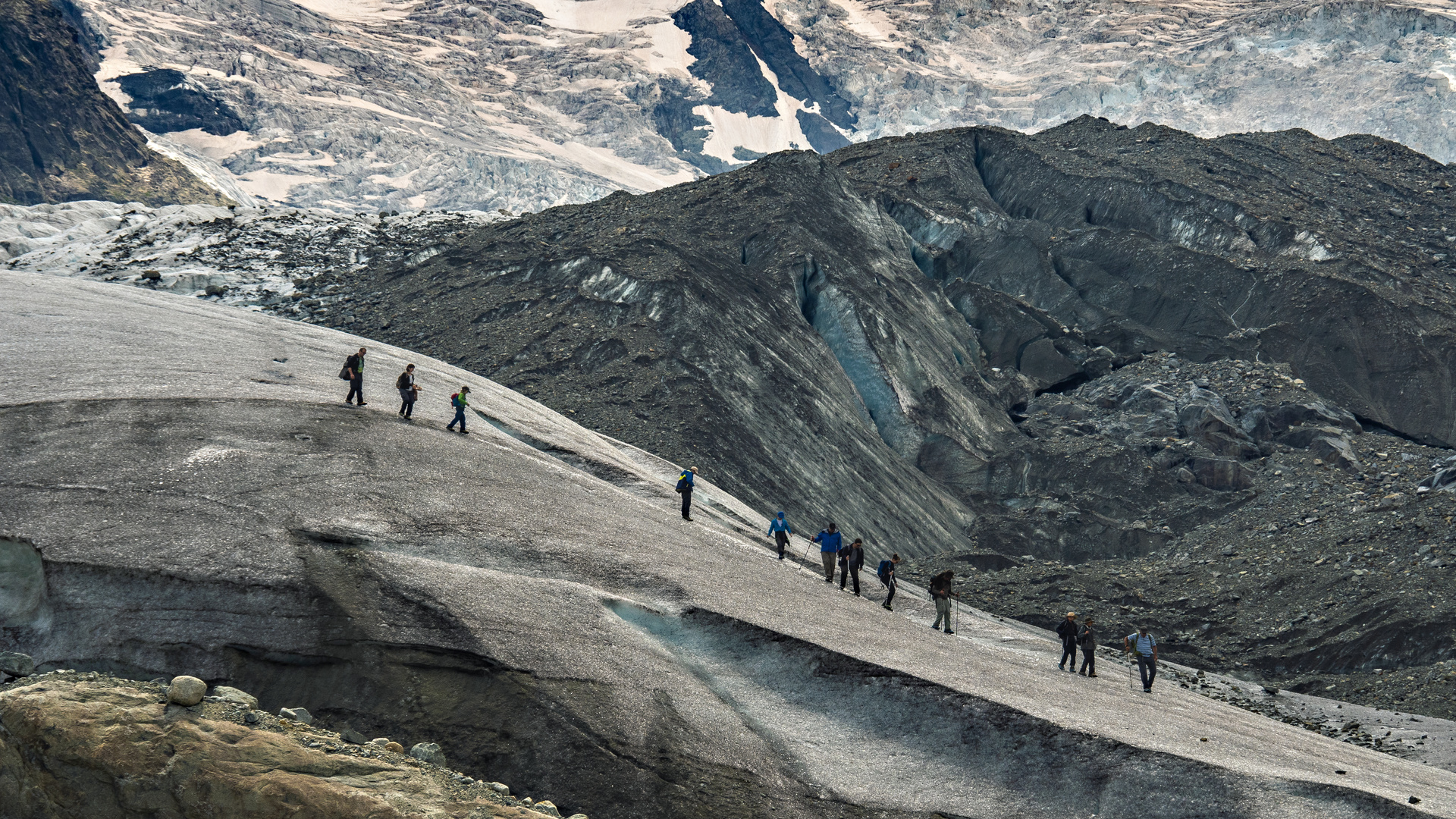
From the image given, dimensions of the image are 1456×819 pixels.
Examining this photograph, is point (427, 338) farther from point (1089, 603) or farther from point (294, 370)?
point (1089, 603)

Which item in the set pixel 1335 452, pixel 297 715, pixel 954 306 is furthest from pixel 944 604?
pixel 954 306

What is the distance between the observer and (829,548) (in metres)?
23.7

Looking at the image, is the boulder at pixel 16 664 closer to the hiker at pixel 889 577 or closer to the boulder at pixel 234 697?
the boulder at pixel 234 697

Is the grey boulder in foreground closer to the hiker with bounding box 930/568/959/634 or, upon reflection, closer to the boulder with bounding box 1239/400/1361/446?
the hiker with bounding box 930/568/959/634

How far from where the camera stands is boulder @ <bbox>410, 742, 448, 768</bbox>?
44.5ft

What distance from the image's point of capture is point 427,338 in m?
49.5

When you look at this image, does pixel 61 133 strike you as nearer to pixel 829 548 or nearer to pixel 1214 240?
pixel 1214 240

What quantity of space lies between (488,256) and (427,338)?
1084 centimetres

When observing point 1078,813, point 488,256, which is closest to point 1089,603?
point 1078,813

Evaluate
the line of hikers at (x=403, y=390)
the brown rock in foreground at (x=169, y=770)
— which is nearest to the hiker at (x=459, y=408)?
the line of hikers at (x=403, y=390)

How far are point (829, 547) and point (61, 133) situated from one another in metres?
208

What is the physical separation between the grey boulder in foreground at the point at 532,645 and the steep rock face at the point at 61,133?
7260 inches

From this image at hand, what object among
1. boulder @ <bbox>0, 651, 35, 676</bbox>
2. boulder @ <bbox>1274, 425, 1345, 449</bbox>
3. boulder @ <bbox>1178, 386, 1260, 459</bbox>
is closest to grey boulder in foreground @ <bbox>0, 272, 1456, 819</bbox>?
boulder @ <bbox>0, 651, 35, 676</bbox>

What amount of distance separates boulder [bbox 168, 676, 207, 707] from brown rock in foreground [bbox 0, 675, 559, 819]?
111 mm
